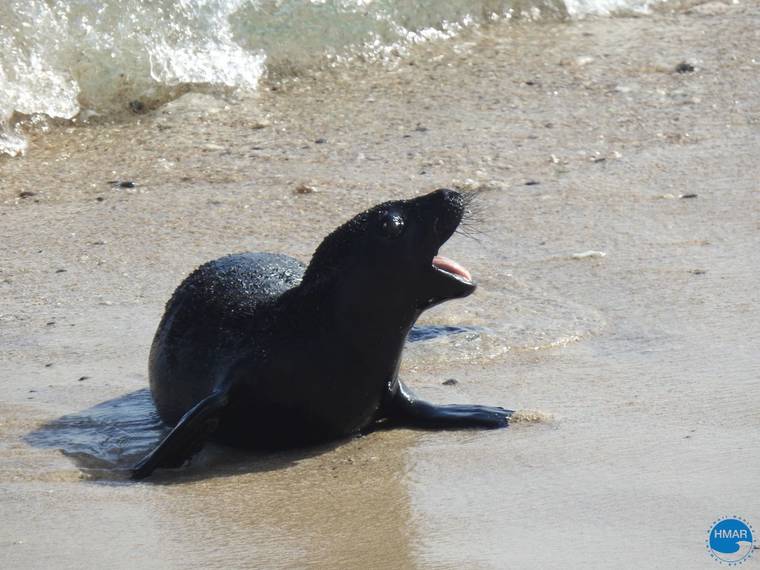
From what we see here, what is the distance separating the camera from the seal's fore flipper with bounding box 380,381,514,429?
4609 millimetres

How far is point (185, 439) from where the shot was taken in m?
4.35

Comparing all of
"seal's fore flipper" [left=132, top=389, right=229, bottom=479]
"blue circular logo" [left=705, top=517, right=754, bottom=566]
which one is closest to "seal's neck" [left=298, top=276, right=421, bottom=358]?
"seal's fore flipper" [left=132, top=389, right=229, bottom=479]

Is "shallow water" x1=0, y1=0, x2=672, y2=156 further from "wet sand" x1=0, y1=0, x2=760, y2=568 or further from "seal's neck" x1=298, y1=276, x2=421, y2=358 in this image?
"seal's neck" x1=298, y1=276, x2=421, y2=358

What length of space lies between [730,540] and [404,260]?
145cm

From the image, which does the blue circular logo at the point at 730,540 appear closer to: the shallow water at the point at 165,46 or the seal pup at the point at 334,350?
the seal pup at the point at 334,350

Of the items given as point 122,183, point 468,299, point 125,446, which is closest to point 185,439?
point 125,446

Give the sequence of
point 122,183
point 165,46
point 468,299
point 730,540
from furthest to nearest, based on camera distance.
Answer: point 165,46
point 122,183
point 468,299
point 730,540

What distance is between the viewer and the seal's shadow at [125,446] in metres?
4.40

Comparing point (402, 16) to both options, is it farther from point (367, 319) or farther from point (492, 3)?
point (367, 319)

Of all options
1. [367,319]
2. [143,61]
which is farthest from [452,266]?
[143,61]

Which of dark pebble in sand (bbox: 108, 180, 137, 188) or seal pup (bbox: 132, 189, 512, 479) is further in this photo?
dark pebble in sand (bbox: 108, 180, 137, 188)

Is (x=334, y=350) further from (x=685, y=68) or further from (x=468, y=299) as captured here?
(x=685, y=68)

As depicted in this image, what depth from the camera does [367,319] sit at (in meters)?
4.53

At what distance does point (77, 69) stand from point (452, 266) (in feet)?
17.1
